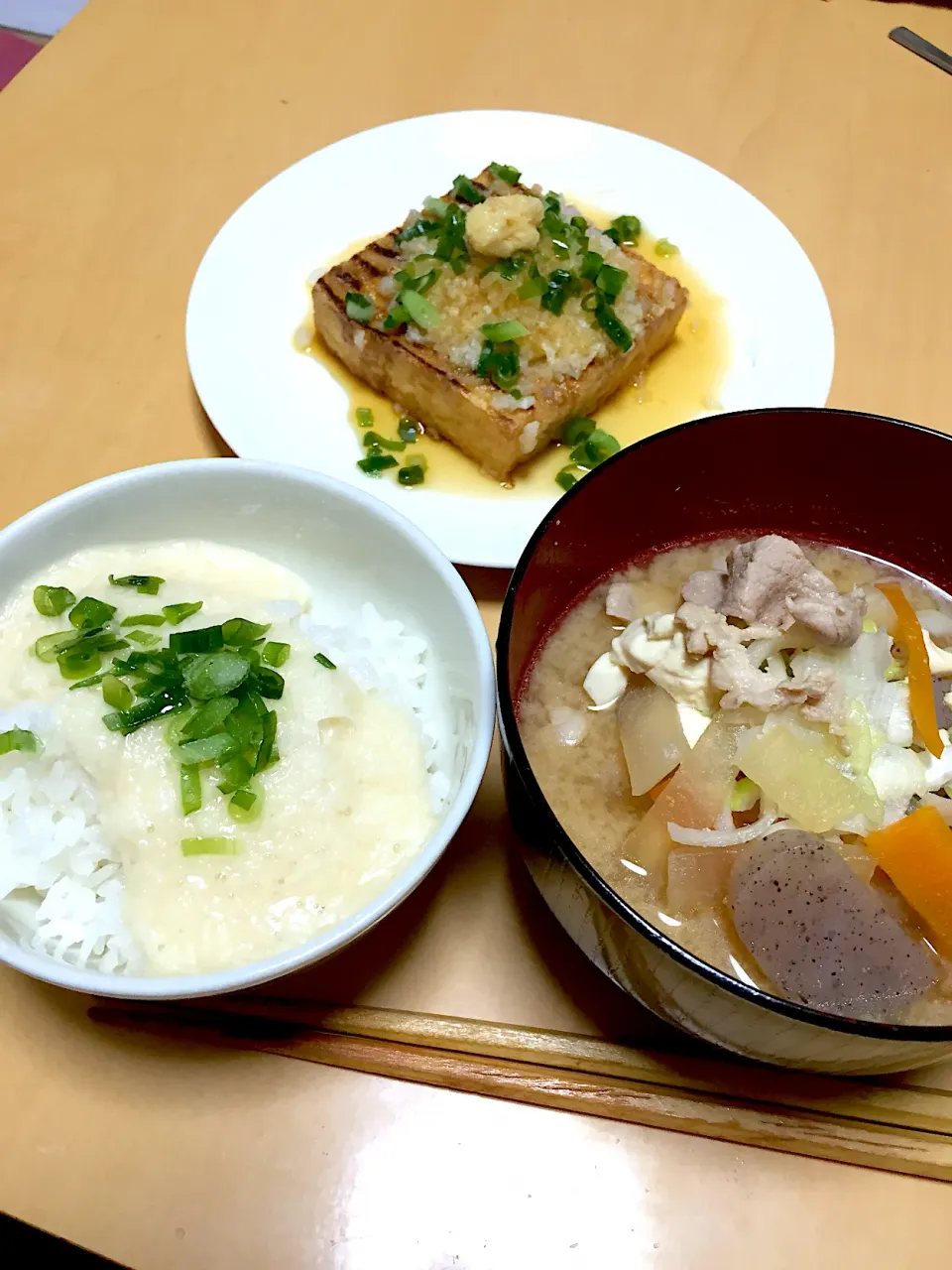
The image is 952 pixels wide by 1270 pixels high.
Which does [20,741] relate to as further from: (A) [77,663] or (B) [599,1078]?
(B) [599,1078]

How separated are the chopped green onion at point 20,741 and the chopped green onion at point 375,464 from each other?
73 cm

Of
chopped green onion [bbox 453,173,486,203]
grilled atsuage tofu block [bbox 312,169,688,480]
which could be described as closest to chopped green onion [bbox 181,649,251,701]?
grilled atsuage tofu block [bbox 312,169,688,480]

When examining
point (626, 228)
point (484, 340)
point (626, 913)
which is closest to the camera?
point (626, 913)

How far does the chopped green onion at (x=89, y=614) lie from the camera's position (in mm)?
1156

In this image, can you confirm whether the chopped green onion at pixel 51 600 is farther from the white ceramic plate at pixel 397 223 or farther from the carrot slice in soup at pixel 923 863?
the carrot slice in soup at pixel 923 863

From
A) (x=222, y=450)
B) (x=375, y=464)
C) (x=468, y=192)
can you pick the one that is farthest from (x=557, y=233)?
(x=222, y=450)

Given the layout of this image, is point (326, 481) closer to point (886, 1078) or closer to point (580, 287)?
point (580, 287)

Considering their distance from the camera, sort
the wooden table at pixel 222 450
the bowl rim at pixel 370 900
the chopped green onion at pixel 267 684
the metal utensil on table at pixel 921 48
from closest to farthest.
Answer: the bowl rim at pixel 370 900
the wooden table at pixel 222 450
the chopped green onion at pixel 267 684
the metal utensil on table at pixel 921 48

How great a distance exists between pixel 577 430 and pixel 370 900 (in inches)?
40.3

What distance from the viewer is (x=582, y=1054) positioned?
1.05 metres

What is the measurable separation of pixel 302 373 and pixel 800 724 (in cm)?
115

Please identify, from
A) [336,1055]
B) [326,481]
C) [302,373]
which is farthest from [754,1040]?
[302,373]

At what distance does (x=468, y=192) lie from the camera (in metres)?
1.89

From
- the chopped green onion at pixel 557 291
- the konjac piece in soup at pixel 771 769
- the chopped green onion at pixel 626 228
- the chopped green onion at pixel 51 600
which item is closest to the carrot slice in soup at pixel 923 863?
the konjac piece in soup at pixel 771 769
